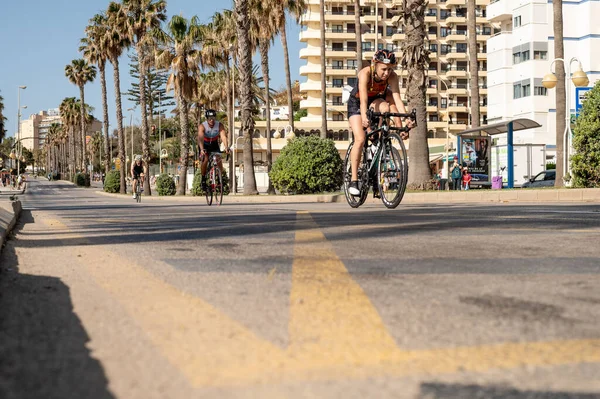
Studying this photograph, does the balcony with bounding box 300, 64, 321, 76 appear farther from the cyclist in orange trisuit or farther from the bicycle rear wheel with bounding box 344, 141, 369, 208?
the cyclist in orange trisuit

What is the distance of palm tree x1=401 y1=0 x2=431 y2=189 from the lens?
24375 mm

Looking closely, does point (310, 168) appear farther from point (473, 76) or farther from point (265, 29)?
point (265, 29)

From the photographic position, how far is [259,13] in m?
49.8

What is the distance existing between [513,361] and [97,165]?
188 m

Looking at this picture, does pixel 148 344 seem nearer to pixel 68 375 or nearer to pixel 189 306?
pixel 68 375

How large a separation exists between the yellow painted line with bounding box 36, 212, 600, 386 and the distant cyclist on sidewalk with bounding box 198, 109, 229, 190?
11.3 m

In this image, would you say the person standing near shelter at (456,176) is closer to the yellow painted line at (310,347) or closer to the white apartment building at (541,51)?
the white apartment building at (541,51)

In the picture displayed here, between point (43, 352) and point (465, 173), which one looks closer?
point (43, 352)

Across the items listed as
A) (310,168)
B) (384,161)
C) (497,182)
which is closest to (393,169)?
(384,161)

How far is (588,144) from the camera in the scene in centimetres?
2264

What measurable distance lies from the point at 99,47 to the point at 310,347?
2348 inches

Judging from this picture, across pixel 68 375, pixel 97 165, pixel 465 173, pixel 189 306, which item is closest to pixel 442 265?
pixel 189 306

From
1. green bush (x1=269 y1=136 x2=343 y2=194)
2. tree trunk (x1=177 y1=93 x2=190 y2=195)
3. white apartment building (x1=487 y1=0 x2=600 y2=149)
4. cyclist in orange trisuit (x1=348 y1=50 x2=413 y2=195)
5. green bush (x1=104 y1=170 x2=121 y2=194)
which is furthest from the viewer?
Answer: white apartment building (x1=487 y1=0 x2=600 y2=149)

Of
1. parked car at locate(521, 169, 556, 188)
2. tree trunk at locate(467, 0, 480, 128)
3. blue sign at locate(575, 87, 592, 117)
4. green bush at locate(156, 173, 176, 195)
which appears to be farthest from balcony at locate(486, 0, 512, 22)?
blue sign at locate(575, 87, 592, 117)
